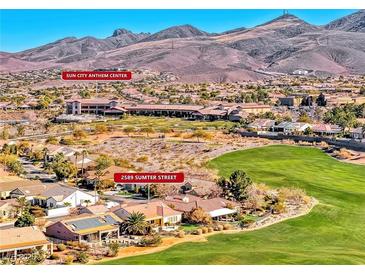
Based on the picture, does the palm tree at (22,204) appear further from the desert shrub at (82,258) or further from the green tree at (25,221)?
the desert shrub at (82,258)

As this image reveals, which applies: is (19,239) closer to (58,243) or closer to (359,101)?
(58,243)

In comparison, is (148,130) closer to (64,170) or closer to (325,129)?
(325,129)

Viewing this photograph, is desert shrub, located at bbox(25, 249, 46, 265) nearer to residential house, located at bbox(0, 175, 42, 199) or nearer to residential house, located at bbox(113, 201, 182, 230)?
residential house, located at bbox(113, 201, 182, 230)

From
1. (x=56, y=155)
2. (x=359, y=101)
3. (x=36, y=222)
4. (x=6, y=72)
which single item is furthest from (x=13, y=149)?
(x=6, y=72)

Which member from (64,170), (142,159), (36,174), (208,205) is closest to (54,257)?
(208,205)

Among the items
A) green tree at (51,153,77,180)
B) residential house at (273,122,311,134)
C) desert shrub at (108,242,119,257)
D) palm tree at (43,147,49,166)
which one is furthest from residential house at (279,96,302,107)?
desert shrub at (108,242,119,257)
